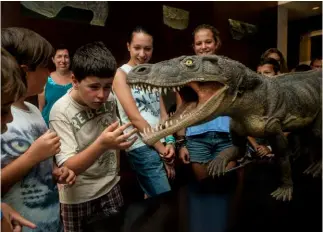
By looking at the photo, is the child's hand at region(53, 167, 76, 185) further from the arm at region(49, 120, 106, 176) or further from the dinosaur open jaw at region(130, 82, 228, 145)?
the dinosaur open jaw at region(130, 82, 228, 145)

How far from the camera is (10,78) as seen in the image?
0.59m

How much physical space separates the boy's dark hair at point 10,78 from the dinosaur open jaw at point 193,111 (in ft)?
→ 0.84

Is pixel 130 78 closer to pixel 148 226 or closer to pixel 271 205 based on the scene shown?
pixel 148 226

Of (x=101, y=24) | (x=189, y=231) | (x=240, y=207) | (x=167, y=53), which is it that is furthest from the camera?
(x=167, y=53)

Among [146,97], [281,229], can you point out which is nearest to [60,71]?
[146,97]

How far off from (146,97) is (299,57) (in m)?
1.03

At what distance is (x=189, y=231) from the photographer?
74 cm

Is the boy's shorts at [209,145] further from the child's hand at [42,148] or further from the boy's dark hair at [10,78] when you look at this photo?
the boy's dark hair at [10,78]

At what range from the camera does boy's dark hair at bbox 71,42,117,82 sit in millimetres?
956

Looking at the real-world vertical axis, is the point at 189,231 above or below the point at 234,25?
below

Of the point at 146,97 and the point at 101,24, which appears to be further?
the point at 101,24

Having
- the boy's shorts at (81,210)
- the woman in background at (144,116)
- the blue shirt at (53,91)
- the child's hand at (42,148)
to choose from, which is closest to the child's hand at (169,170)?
the woman in background at (144,116)

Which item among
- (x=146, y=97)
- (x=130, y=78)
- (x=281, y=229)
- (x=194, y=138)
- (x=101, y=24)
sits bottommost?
(x=281, y=229)

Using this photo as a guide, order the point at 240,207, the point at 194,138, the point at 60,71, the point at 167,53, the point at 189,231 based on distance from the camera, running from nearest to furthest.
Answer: the point at 189,231 → the point at 240,207 → the point at 194,138 → the point at 60,71 → the point at 167,53
